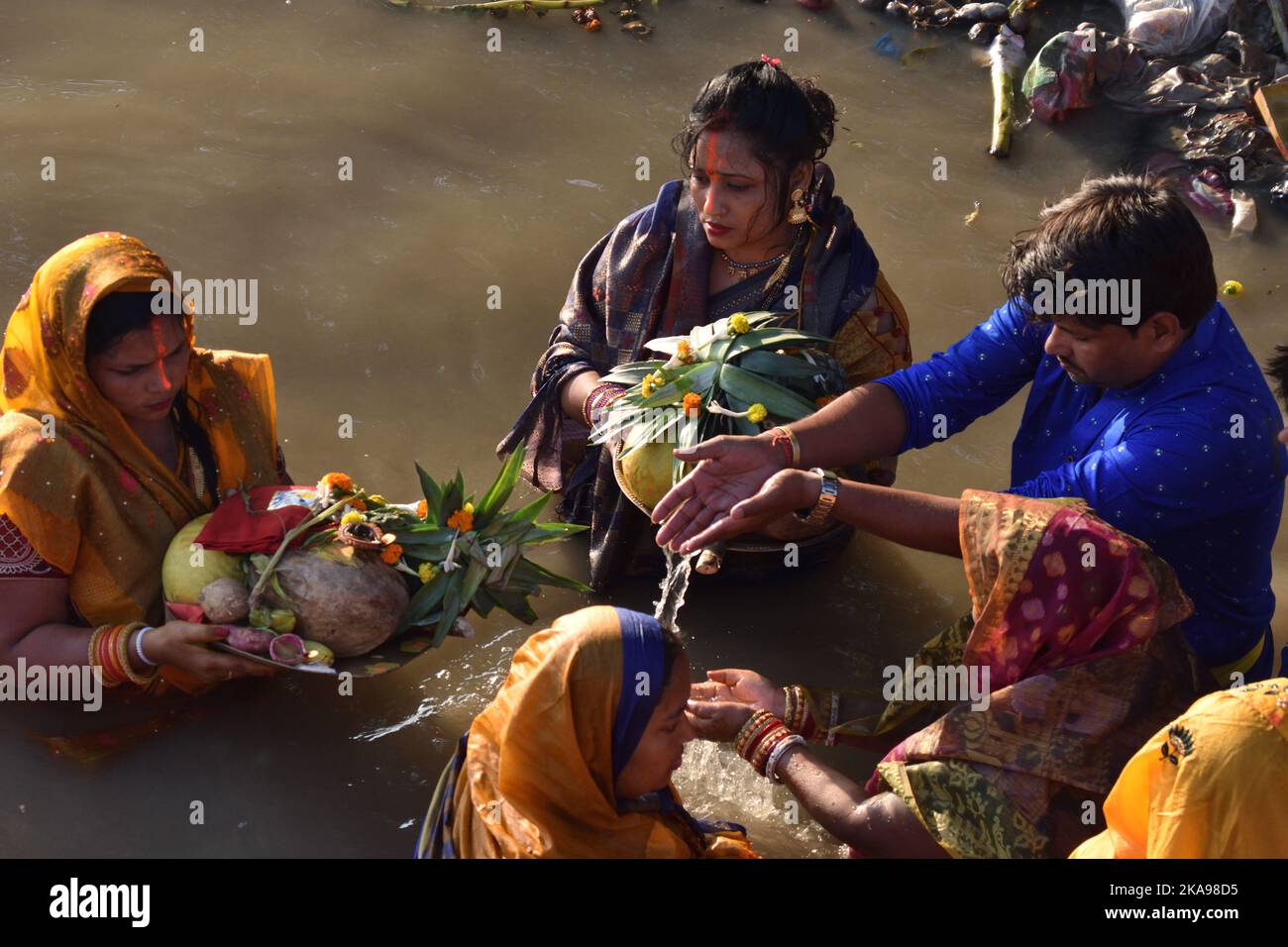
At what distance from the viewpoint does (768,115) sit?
4223 mm

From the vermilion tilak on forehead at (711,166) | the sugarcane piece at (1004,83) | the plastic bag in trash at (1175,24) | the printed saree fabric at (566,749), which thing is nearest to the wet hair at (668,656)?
the printed saree fabric at (566,749)

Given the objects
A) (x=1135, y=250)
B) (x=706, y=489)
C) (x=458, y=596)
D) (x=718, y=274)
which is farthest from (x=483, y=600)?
(x=1135, y=250)

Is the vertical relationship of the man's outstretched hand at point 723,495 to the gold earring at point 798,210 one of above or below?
below

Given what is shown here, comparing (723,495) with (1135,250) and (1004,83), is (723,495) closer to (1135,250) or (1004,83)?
(1135,250)

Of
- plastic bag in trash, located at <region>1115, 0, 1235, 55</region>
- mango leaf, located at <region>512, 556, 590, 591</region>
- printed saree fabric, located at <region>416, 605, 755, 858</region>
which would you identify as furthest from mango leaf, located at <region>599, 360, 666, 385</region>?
plastic bag in trash, located at <region>1115, 0, 1235, 55</region>

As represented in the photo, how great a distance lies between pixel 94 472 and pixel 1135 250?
2.71 meters

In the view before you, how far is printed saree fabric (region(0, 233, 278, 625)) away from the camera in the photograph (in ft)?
11.9

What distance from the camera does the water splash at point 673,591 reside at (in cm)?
438

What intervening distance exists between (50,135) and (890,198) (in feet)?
13.1

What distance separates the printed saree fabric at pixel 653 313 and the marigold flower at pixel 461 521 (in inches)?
28.5

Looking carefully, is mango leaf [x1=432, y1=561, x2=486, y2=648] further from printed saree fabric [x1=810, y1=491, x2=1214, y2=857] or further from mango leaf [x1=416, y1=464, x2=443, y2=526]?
printed saree fabric [x1=810, y1=491, x2=1214, y2=857]

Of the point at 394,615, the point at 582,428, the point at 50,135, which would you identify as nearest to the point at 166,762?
the point at 394,615

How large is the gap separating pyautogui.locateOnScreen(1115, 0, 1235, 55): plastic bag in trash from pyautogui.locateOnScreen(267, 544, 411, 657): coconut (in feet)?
17.4

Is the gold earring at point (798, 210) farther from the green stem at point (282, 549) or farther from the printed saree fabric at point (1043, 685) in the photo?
the green stem at point (282, 549)
